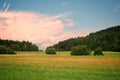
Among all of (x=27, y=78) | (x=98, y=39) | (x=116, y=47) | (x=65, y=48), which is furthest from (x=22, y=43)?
(x=27, y=78)

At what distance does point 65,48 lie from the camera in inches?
6914

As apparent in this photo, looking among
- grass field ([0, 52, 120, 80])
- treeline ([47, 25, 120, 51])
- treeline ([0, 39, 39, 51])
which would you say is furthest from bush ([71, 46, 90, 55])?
treeline ([0, 39, 39, 51])

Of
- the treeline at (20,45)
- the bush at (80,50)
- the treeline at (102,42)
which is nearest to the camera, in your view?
the bush at (80,50)

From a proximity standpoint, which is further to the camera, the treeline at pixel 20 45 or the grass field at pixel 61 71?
the treeline at pixel 20 45

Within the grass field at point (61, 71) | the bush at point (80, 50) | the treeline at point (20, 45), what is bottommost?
the grass field at point (61, 71)

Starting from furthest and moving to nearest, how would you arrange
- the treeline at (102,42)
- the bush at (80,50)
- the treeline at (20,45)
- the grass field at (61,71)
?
the treeline at (20,45) → the treeline at (102,42) → the bush at (80,50) → the grass field at (61,71)

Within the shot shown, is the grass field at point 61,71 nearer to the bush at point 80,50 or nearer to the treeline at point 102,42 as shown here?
the bush at point 80,50

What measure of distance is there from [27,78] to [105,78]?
8.18 meters

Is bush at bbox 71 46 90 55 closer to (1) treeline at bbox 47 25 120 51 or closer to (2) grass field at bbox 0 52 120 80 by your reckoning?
(1) treeline at bbox 47 25 120 51

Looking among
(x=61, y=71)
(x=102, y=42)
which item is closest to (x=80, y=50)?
(x=61, y=71)

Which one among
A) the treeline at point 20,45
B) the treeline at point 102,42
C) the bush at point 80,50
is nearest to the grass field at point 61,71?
the bush at point 80,50

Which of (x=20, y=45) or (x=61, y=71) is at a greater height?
(x=20, y=45)

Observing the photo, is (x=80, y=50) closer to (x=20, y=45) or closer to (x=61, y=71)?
(x=61, y=71)

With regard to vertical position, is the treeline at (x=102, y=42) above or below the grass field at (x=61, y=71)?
above
